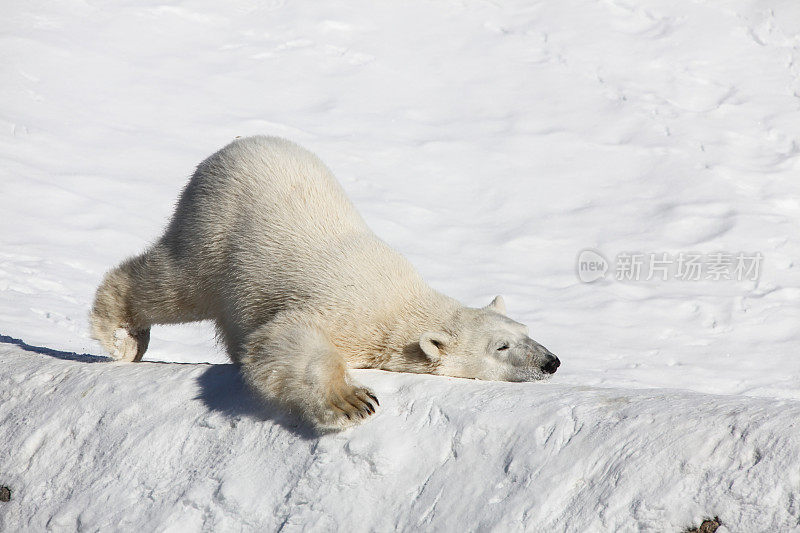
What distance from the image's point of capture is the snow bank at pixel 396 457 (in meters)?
3.13

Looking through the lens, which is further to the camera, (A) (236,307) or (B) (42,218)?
(B) (42,218)

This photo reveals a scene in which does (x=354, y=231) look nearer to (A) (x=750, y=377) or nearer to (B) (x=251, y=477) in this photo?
(B) (x=251, y=477)

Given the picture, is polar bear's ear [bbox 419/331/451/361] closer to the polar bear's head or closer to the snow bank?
the polar bear's head

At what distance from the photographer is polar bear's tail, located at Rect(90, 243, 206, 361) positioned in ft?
17.6

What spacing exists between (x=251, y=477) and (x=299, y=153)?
2.29m

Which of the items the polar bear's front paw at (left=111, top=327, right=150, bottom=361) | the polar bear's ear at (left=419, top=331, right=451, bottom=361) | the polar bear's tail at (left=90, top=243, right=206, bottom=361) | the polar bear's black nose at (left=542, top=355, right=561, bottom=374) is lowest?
the polar bear's front paw at (left=111, top=327, right=150, bottom=361)

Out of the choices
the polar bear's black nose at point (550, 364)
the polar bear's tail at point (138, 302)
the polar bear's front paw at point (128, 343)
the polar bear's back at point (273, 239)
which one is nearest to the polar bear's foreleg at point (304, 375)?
the polar bear's back at point (273, 239)

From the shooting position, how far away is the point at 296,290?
15.6 ft

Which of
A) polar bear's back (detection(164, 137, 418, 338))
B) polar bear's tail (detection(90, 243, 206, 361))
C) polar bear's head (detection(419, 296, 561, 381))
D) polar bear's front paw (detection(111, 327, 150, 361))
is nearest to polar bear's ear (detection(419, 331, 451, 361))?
polar bear's head (detection(419, 296, 561, 381))

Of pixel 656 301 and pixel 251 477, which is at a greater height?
pixel 656 301

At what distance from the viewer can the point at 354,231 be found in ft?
17.0

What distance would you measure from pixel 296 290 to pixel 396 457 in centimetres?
132

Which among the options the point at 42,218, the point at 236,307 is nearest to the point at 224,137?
the point at 42,218

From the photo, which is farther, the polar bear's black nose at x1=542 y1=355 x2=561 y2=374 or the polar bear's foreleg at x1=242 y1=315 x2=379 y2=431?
the polar bear's black nose at x1=542 y1=355 x2=561 y2=374
